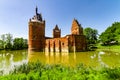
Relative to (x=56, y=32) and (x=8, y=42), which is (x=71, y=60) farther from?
(x=8, y=42)

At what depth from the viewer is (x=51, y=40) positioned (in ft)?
137

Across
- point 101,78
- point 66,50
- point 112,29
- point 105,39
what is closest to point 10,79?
point 101,78

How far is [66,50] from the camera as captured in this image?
37.0 meters

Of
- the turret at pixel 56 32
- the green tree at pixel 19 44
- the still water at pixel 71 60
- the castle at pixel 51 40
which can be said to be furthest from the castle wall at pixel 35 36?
the green tree at pixel 19 44

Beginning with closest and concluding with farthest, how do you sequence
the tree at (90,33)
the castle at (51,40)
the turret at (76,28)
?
the castle at (51,40)
the turret at (76,28)
the tree at (90,33)

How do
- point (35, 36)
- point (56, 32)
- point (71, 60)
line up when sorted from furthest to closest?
point (56, 32) → point (35, 36) → point (71, 60)

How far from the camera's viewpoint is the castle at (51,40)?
122ft

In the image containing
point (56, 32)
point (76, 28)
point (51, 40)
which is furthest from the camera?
point (56, 32)

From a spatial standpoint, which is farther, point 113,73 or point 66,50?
point 66,50

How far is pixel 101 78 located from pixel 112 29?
57122 millimetres

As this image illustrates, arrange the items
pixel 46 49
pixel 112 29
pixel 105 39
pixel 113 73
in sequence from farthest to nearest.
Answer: pixel 112 29, pixel 105 39, pixel 46 49, pixel 113 73

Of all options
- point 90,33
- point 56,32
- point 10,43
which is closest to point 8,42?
point 10,43

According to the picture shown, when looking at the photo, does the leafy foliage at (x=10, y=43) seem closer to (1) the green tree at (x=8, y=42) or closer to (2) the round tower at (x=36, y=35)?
(1) the green tree at (x=8, y=42)

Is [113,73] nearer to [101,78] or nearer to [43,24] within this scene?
[101,78]
